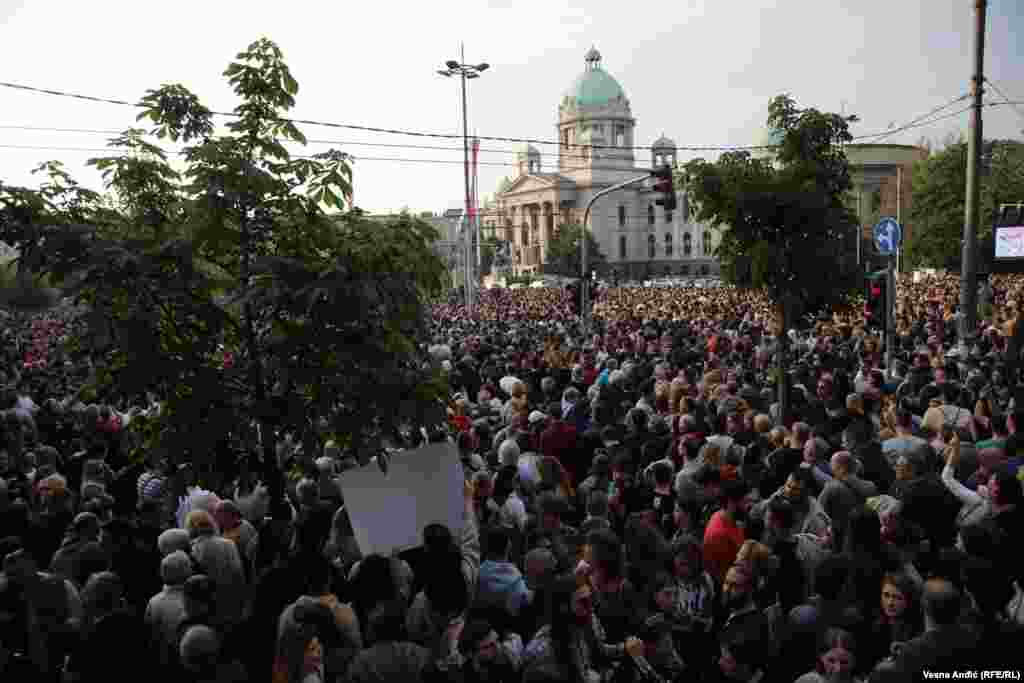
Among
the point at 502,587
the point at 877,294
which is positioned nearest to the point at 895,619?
the point at 502,587

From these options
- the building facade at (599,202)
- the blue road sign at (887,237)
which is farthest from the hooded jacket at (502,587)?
the building facade at (599,202)

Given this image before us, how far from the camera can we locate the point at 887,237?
12203mm

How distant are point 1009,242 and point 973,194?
17.7ft

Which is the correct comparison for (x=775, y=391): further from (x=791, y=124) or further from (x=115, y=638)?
(x=115, y=638)

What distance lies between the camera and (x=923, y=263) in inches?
2343

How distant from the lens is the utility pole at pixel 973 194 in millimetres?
13367

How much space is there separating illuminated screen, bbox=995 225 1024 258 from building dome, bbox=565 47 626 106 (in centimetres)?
9593

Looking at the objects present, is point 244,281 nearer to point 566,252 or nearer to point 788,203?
point 788,203

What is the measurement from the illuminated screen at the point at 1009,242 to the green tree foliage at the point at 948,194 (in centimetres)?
3847

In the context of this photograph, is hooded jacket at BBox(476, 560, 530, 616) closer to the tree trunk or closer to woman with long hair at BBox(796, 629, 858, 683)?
woman with long hair at BBox(796, 629, 858, 683)

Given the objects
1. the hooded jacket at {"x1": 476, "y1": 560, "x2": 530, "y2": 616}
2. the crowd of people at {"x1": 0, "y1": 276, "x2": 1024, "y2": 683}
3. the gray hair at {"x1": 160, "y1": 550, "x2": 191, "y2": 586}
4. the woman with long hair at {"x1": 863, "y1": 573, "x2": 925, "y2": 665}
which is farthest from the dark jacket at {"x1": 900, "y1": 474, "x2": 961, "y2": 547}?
the gray hair at {"x1": 160, "y1": 550, "x2": 191, "y2": 586}

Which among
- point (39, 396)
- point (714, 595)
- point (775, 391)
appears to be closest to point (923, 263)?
point (775, 391)

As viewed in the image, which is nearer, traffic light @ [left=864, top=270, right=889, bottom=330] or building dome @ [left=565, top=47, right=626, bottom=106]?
traffic light @ [left=864, top=270, right=889, bottom=330]

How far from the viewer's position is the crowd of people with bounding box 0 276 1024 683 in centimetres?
412
